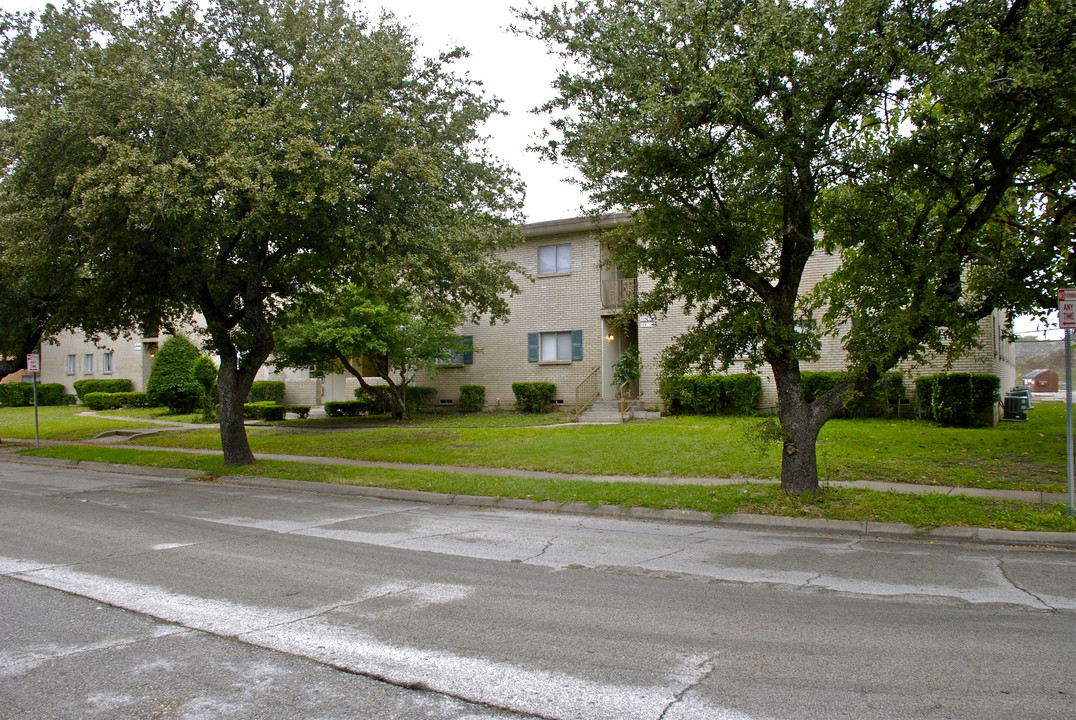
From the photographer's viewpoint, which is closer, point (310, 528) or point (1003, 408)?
point (310, 528)

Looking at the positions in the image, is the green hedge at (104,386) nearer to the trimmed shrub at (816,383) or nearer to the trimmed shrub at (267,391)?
the trimmed shrub at (267,391)

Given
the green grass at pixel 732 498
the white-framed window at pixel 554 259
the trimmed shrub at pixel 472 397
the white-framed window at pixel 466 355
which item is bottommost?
the green grass at pixel 732 498

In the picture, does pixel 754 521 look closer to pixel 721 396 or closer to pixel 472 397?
pixel 721 396

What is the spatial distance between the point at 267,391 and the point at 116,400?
9963 mm

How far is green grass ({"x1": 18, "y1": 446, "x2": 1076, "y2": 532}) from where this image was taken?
28.8 ft

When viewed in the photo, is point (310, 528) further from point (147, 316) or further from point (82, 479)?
point (147, 316)

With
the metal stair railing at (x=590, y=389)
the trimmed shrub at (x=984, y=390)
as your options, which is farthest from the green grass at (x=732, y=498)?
the metal stair railing at (x=590, y=389)

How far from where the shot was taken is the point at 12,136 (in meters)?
12.1

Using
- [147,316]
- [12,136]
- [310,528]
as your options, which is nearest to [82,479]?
[147,316]

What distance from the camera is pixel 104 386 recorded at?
3934 cm

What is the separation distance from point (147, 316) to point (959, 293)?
17591 millimetres

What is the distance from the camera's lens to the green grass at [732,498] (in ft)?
28.8

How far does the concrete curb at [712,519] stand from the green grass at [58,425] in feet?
46.1

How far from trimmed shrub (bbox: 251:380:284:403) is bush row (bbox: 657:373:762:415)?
743 inches
